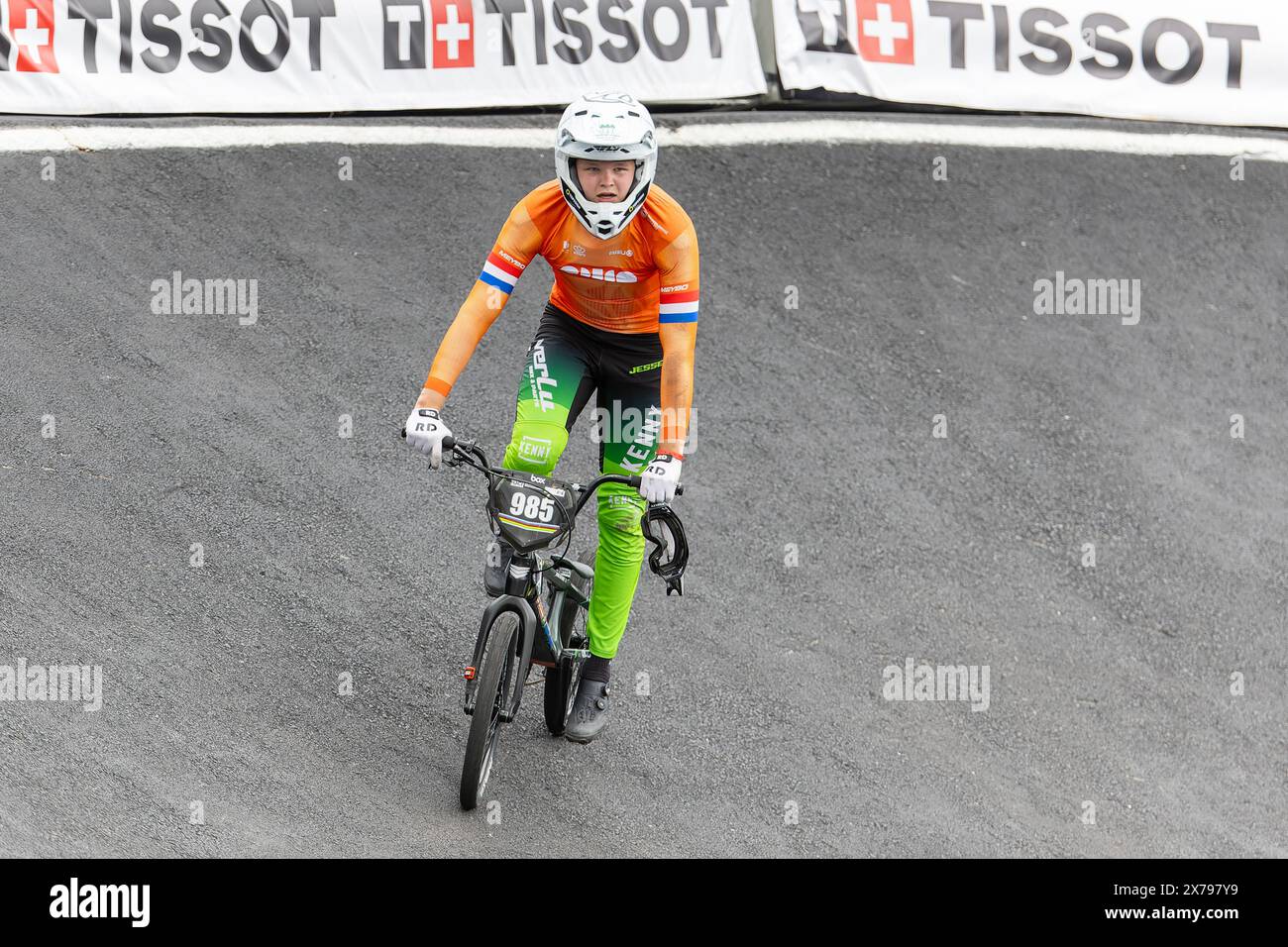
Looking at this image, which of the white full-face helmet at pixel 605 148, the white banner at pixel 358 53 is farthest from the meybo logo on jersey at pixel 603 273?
the white banner at pixel 358 53

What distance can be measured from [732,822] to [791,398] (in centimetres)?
383

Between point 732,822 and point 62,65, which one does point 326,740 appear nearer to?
point 732,822

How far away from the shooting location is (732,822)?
247 inches

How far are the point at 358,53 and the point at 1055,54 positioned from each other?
19.5 feet

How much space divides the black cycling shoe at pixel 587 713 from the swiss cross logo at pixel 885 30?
7158 millimetres

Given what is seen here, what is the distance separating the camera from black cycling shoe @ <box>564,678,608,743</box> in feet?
21.5

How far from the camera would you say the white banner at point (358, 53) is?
11.0 m

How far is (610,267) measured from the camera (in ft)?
19.9

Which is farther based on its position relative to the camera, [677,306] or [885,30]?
[885,30]

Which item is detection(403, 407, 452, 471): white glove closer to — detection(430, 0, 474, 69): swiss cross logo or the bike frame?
the bike frame

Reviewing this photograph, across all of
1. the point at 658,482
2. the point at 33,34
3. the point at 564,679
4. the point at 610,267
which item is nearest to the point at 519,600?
the point at 658,482

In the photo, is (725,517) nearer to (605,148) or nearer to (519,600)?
(519,600)

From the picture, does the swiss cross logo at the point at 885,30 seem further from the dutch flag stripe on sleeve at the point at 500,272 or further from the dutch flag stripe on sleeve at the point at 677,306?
the dutch flag stripe on sleeve at the point at 500,272

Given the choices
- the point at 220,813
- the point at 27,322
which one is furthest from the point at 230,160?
the point at 220,813
